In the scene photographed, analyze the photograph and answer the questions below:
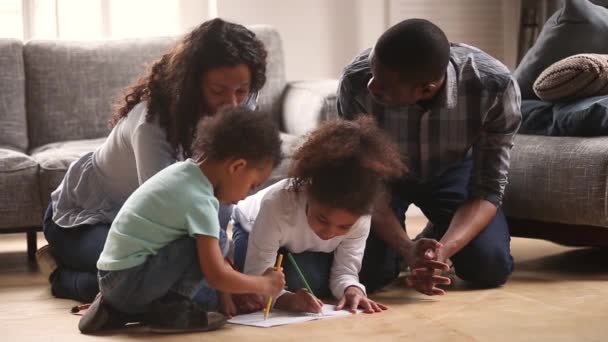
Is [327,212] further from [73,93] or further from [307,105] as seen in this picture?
[73,93]

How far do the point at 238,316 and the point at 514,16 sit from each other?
260cm

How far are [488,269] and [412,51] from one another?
645mm

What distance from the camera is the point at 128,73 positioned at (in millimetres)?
3398

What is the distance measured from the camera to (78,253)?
2359 millimetres

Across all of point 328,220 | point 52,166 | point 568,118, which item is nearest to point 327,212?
point 328,220

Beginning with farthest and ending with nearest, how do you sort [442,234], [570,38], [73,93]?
[73,93]
[570,38]
[442,234]

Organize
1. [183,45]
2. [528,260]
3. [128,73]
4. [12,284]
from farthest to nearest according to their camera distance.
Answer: [128,73] → [528,260] → [12,284] → [183,45]

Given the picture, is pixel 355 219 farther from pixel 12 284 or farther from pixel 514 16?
pixel 514 16

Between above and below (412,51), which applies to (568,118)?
below

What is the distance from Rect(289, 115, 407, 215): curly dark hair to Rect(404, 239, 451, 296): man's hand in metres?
0.25

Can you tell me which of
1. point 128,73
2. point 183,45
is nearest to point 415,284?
point 183,45

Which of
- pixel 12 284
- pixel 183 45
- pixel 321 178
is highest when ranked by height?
pixel 183 45

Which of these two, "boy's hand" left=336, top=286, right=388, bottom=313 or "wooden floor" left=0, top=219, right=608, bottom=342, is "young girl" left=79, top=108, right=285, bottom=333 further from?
"boy's hand" left=336, top=286, right=388, bottom=313

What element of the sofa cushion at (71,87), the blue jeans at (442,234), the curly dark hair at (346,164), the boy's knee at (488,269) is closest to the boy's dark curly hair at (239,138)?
the curly dark hair at (346,164)
